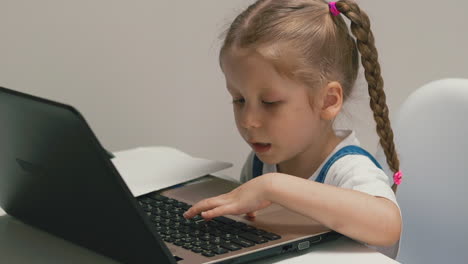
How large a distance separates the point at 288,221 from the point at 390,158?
30 centimetres

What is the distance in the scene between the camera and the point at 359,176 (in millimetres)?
1058

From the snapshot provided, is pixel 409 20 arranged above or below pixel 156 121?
above

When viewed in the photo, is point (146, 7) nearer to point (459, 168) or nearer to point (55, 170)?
point (459, 168)

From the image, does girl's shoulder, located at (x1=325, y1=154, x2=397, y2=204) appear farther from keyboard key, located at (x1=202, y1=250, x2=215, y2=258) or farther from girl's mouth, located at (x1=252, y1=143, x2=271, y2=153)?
keyboard key, located at (x1=202, y1=250, x2=215, y2=258)

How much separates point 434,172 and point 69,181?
669mm

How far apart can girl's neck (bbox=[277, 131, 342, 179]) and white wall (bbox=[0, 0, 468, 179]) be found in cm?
27

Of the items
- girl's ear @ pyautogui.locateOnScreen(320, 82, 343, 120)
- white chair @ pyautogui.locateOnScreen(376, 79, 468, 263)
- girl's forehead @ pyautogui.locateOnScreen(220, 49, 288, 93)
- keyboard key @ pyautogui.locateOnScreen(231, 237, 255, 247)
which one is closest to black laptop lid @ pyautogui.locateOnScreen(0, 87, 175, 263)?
keyboard key @ pyautogui.locateOnScreen(231, 237, 255, 247)

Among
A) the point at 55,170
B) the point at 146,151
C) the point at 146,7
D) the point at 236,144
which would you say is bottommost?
the point at 236,144

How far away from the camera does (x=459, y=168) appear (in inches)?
47.8

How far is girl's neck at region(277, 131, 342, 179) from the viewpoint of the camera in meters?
1.22

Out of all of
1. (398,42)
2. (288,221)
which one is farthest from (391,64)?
(288,221)

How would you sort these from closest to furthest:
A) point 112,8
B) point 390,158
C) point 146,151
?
point 390,158, point 146,151, point 112,8

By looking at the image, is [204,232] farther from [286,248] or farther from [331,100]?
[331,100]

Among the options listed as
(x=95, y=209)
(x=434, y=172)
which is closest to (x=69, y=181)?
(x=95, y=209)
